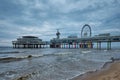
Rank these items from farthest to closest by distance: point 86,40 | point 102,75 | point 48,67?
1. point 86,40
2. point 48,67
3. point 102,75

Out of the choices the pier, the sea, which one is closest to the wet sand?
the sea

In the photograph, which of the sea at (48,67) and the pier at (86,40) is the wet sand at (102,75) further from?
the pier at (86,40)

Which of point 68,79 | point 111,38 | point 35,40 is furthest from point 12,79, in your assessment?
point 35,40

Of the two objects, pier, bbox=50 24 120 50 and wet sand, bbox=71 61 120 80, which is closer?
wet sand, bbox=71 61 120 80

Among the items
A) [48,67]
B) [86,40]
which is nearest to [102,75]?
[48,67]

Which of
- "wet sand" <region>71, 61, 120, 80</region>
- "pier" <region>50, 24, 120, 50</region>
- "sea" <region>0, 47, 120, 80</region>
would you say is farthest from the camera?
"pier" <region>50, 24, 120, 50</region>

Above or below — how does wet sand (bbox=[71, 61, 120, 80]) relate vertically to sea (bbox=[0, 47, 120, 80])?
above

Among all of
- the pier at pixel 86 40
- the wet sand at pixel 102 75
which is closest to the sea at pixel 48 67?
the wet sand at pixel 102 75

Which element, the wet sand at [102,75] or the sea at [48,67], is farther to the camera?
the sea at [48,67]

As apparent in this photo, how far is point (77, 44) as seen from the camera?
4018 inches

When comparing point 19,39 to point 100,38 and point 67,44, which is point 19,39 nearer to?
point 67,44

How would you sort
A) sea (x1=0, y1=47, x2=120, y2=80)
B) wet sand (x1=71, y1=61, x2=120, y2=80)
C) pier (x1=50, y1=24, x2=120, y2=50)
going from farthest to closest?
pier (x1=50, y1=24, x2=120, y2=50) < sea (x1=0, y1=47, x2=120, y2=80) < wet sand (x1=71, y1=61, x2=120, y2=80)

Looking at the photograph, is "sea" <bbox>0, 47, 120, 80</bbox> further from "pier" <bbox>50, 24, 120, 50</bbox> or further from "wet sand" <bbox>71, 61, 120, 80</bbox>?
"pier" <bbox>50, 24, 120, 50</bbox>

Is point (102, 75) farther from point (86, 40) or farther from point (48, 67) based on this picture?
point (86, 40)
